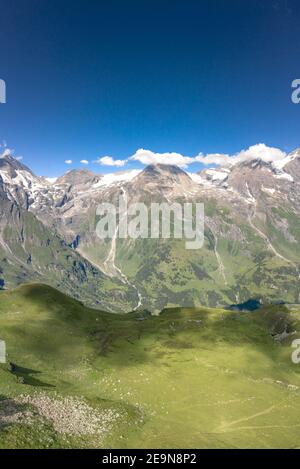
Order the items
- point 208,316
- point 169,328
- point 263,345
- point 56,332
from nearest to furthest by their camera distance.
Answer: point 56,332, point 263,345, point 169,328, point 208,316

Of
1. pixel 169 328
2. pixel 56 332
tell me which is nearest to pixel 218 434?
pixel 56 332

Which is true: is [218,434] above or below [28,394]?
below

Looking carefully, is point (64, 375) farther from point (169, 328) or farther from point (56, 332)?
point (169, 328)

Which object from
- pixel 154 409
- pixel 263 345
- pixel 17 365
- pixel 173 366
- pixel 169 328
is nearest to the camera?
pixel 154 409
